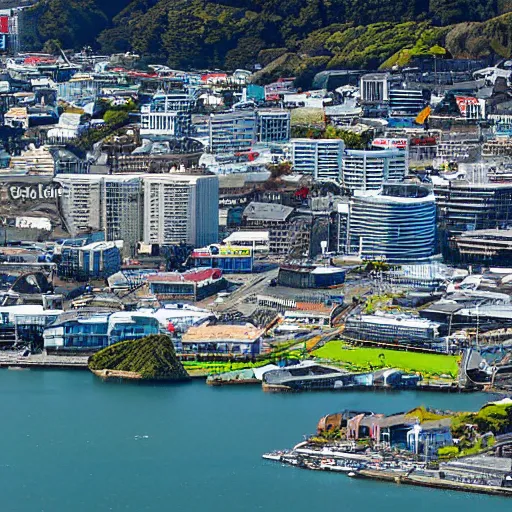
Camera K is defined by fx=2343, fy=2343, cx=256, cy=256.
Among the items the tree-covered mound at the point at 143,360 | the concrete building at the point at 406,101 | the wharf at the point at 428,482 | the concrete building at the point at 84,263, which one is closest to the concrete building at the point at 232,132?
the concrete building at the point at 406,101

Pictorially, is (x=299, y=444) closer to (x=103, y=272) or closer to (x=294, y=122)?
(x=103, y=272)

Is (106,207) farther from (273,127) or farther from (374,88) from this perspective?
(374,88)

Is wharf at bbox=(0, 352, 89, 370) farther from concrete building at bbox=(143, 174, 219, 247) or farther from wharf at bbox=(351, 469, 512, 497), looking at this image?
concrete building at bbox=(143, 174, 219, 247)

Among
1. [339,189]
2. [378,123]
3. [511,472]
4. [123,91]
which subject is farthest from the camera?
[123,91]

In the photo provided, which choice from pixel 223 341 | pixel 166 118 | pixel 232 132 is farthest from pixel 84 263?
pixel 166 118

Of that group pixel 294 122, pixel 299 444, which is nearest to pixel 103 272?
pixel 299 444
